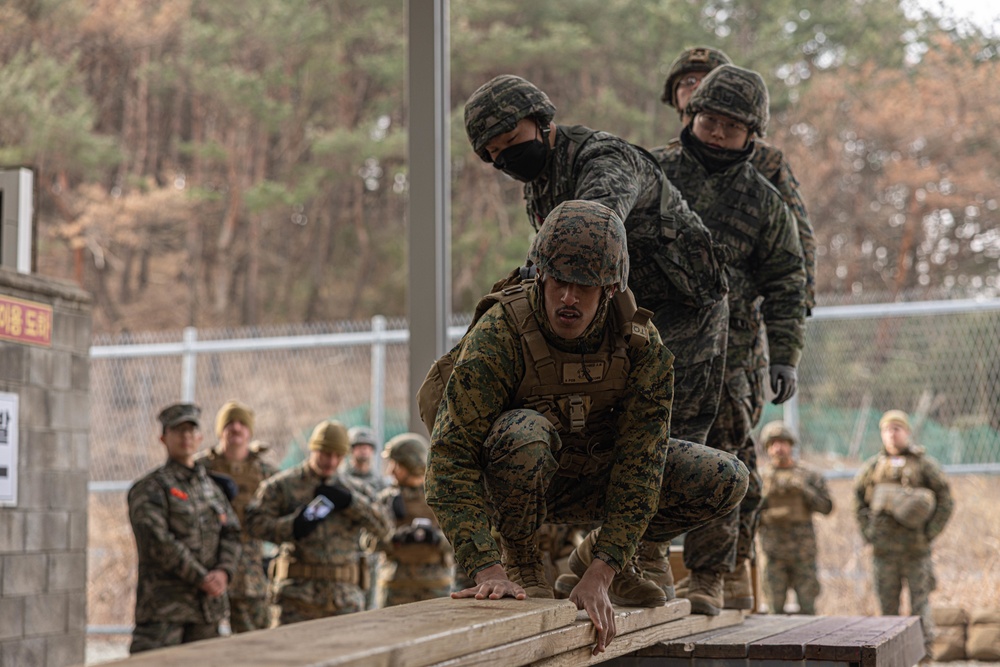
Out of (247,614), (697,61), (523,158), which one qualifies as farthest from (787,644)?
(247,614)

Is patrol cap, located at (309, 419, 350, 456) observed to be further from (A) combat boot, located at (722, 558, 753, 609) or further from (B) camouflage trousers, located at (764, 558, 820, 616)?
(B) camouflage trousers, located at (764, 558, 820, 616)

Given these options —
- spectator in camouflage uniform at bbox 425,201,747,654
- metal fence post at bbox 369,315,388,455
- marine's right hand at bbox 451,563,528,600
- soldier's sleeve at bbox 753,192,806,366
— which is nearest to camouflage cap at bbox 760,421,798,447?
metal fence post at bbox 369,315,388,455

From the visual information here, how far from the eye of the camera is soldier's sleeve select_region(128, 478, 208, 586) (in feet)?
19.7

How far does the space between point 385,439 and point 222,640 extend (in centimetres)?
925

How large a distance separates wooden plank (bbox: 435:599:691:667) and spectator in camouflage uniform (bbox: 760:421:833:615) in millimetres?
6032

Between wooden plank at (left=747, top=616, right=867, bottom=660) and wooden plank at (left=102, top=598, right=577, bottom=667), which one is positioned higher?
wooden plank at (left=102, top=598, right=577, bottom=667)

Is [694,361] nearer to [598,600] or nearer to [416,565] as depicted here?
[598,600]

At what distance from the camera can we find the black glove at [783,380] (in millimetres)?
4176

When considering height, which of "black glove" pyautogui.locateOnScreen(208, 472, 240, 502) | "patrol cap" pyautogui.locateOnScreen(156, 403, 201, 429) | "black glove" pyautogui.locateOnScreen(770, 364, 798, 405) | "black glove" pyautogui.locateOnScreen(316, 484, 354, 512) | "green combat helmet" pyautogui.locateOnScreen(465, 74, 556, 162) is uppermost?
"green combat helmet" pyautogui.locateOnScreen(465, 74, 556, 162)

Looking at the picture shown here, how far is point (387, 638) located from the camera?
2049 mm

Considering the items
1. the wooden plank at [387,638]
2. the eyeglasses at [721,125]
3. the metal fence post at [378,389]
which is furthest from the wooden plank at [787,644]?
the metal fence post at [378,389]

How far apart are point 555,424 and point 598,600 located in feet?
1.43

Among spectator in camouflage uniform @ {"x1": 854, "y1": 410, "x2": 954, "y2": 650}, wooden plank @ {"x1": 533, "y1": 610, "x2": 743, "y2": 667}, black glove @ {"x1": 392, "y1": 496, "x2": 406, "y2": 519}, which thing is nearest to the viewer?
wooden plank @ {"x1": 533, "y1": 610, "x2": 743, "y2": 667}

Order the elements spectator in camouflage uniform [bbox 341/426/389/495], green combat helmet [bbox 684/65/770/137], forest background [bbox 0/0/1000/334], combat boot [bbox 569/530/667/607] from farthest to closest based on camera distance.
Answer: forest background [bbox 0/0/1000/334]
spectator in camouflage uniform [bbox 341/426/389/495]
green combat helmet [bbox 684/65/770/137]
combat boot [bbox 569/530/667/607]
